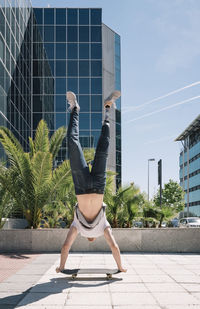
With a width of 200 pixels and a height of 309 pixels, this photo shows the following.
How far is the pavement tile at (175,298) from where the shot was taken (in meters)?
5.13

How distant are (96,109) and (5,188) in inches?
744

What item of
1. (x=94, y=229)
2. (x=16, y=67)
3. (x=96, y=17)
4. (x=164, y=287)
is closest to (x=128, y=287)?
(x=164, y=287)

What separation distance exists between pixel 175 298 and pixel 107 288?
3.94 ft

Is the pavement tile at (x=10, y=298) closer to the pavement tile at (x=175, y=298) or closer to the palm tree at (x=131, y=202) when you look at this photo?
the pavement tile at (x=175, y=298)

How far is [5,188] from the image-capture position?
12.5 meters

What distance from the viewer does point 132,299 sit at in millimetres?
5332

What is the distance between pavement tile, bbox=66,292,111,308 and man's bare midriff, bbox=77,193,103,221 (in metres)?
1.51

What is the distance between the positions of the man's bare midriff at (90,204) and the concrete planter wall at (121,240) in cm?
510

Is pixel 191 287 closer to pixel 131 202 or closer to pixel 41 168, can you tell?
pixel 41 168

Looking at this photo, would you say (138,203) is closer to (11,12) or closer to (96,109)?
(11,12)

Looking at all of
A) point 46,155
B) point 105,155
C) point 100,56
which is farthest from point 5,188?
point 100,56

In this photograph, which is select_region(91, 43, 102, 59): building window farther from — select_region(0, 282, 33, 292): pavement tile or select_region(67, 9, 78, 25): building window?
select_region(0, 282, 33, 292): pavement tile

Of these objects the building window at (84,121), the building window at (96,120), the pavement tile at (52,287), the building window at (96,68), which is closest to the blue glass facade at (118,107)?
the building window at (96,68)

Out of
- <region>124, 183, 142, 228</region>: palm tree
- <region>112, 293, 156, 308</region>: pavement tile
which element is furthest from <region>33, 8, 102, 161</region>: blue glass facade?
<region>112, 293, 156, 308</region>: pavement tile
